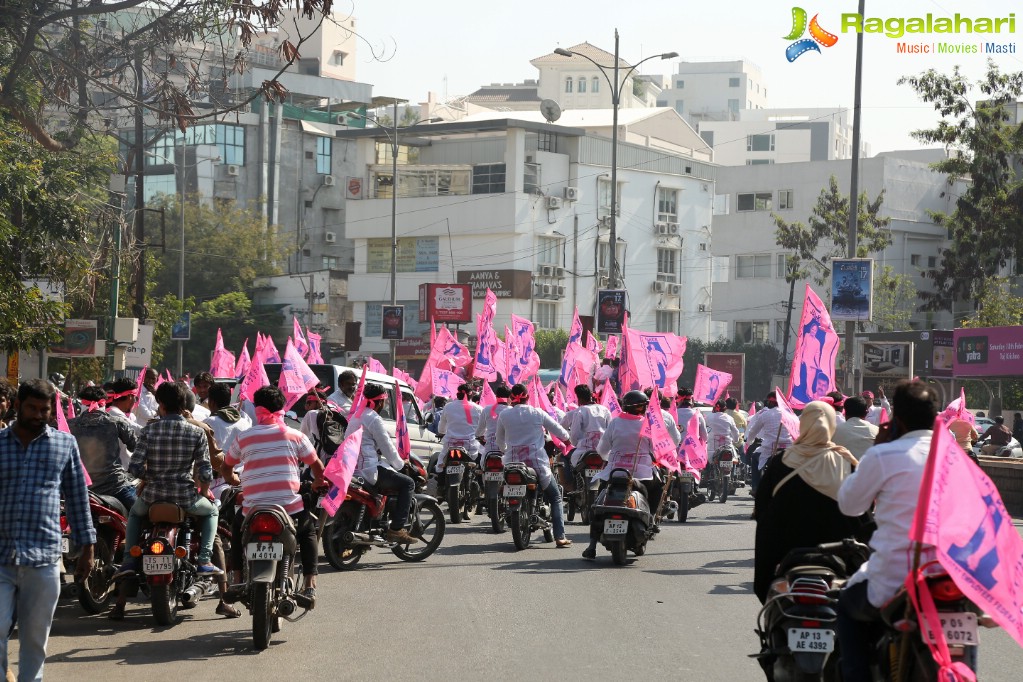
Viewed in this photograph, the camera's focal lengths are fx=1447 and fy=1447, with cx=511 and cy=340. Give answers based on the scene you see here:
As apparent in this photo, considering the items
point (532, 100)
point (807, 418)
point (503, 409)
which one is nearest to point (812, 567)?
point (807, 418)

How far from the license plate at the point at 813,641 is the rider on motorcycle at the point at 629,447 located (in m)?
7.50

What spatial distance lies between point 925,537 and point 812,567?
1.56 metres

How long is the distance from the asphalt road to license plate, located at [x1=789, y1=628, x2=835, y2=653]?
6.14 ft

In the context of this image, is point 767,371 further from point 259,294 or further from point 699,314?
point 259,294

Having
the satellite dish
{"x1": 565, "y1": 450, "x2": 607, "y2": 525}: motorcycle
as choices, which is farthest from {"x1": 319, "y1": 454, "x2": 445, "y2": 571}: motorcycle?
the satellite dish

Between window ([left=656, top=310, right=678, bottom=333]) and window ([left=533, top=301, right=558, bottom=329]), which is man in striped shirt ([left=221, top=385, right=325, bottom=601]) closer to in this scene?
window ([left=533, top=301, right=558, bottom=329])

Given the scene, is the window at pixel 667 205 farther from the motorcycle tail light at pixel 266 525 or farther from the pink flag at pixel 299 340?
the motorcycle tail light at pixel 266 525

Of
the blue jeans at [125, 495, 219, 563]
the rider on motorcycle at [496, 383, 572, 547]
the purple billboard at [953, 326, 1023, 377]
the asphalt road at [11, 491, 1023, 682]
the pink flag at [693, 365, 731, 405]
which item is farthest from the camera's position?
the purple billboard at [953, 326, 1023, 377]

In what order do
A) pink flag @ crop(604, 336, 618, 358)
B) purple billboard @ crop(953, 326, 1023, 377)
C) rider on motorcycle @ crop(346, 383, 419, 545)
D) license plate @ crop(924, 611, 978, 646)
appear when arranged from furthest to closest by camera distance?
purple billboard @ crop(953, 326, 1023, 377)
pink flag @ crop(604, 336, 618, 358)
rider on motorcycle @ crop(346, 383, 419, 545)
license plate @ crop(924, 611, 978, 646)

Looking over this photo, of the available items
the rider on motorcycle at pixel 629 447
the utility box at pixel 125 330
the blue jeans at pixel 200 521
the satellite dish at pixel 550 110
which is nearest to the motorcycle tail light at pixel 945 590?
the blue jeans at pixel 200 521

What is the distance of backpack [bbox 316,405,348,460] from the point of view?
13023 millimetres

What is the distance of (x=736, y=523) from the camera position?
1944cm

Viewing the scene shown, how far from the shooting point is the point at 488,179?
7256cm

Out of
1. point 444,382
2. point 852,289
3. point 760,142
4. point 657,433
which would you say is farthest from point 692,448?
point 760,142
